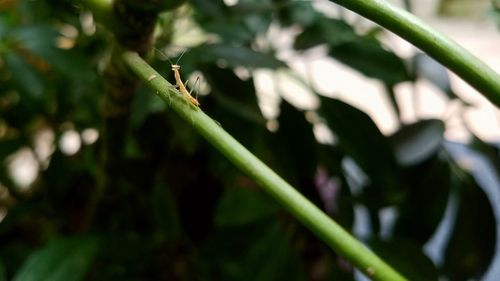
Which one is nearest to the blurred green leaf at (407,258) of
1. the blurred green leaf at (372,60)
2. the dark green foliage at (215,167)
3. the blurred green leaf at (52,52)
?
the dark green foliage at (215,167)

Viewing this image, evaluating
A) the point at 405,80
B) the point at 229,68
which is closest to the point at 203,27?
the point at 229,68

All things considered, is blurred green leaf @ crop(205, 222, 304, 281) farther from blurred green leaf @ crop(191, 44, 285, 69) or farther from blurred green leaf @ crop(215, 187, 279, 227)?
blurred green leaf @ crop(191, 44, 285, 69)

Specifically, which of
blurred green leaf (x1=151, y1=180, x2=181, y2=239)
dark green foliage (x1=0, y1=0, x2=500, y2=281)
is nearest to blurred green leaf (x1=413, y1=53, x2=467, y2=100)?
dark green foliage (x1=0, y1=0, x2=500, y2=281)

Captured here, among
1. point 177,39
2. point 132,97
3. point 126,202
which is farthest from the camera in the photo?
point 177,39

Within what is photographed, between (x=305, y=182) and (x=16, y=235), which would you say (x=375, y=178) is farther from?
(x=16, y=235)

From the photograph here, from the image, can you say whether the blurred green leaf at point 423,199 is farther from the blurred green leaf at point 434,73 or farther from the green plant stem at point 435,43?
the green plant stem at point 435,43

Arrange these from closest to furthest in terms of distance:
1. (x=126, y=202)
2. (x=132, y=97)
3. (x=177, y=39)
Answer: (x=132, y=97) → (x=126, y=202) → (x=177, y=39)

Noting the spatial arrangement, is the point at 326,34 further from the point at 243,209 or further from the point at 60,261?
the point at 60,261
